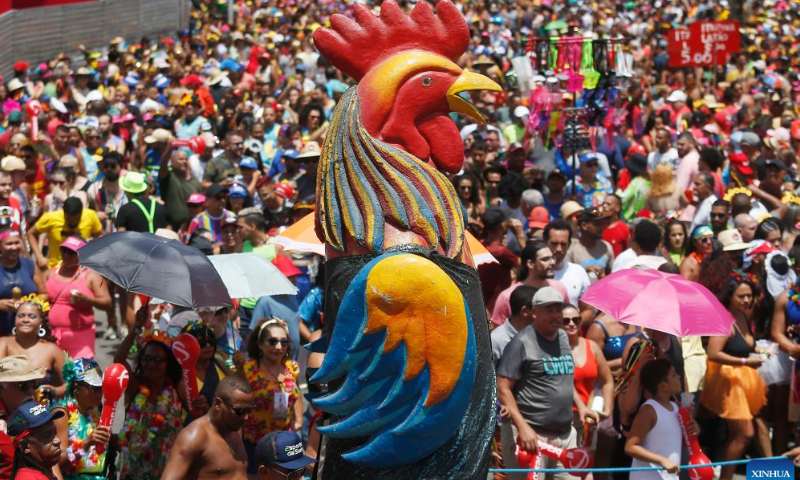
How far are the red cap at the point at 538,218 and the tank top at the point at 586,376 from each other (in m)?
3.06

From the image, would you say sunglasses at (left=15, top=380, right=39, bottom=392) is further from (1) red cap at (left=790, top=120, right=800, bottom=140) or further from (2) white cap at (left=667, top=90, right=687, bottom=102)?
(2) white cap at (left=667, top=90, right=687, bottom=102)

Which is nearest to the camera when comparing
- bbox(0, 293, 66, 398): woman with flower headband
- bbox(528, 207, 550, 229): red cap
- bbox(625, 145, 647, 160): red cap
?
bbox(0, 293, 66, 398): woman with flower headband

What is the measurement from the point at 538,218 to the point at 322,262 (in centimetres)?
242

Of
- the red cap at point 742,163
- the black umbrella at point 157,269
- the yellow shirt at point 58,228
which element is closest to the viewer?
the black umbrella at point 157,269

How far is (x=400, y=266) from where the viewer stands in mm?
4059

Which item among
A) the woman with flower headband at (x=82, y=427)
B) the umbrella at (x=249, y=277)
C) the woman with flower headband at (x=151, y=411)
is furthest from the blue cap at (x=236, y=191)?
the woman with flower headband at (x=82, y=427)

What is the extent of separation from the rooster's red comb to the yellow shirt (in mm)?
7435

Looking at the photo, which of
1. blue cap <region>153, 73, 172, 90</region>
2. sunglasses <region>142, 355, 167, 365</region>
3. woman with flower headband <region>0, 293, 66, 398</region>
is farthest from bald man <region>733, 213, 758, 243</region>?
blue cap <region>153, 73, 172, 90</region>

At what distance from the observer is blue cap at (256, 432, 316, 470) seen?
18.9 feet

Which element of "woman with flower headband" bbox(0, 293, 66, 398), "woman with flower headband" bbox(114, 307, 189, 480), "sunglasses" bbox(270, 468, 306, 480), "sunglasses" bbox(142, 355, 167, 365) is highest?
"sunglasses" bbox(270, 468, 306, 480)

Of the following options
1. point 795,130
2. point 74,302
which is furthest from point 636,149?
point 74,302

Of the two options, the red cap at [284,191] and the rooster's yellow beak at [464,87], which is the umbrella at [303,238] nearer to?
the rooster's yellow beak at [464,87]

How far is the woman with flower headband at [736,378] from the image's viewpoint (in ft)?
28.7

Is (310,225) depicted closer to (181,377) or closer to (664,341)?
(181,377)
